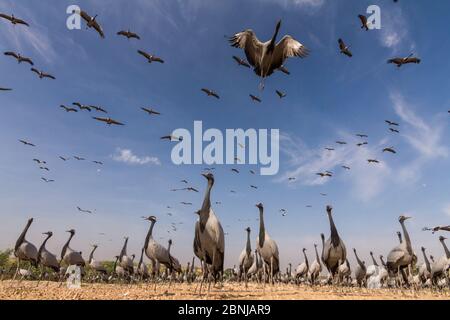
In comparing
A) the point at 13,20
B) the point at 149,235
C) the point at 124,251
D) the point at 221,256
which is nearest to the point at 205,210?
the point at 221,256

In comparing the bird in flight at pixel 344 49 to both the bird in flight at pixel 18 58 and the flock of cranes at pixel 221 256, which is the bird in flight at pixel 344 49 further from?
the bird in flight at pixel 18 58

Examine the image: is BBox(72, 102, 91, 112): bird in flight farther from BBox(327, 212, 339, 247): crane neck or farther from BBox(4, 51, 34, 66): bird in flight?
BBox(327, 212, 339, 247): crane neck

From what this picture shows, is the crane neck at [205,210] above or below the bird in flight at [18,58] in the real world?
below

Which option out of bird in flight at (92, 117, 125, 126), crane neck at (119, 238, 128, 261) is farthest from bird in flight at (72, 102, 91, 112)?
crane neck at (119, 238, 128, 261)

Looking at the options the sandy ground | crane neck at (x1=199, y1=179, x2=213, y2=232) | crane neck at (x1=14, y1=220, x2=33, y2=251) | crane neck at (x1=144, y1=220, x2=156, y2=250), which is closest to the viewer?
the sandy ground

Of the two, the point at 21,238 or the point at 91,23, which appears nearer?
the point at 91,23

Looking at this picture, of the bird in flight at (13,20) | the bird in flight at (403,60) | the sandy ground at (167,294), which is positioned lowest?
the sandy ground at (167,294)

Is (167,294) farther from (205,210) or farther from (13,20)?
(13,20)

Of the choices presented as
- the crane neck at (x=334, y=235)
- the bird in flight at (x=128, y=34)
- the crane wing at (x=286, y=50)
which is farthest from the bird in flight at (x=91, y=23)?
the crane neck at (x=334, y=235)

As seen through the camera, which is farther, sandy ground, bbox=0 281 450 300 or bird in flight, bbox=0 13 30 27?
bird in flight, bbox=0 13 30 27
